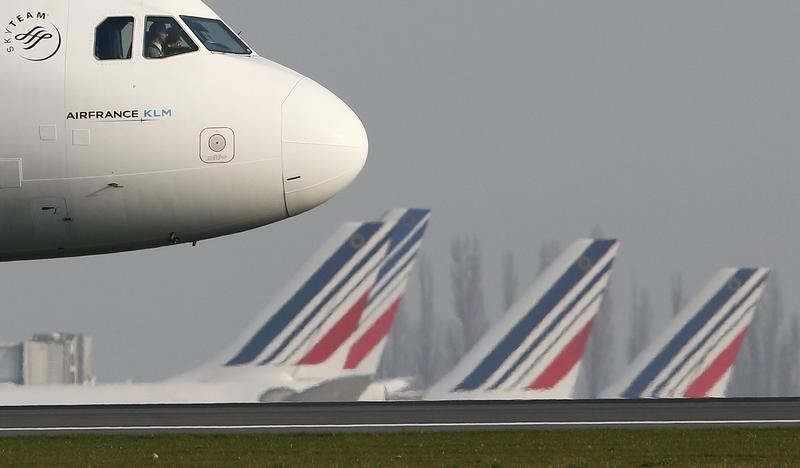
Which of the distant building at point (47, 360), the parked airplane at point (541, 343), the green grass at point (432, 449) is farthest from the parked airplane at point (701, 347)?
the green grass at point (432, 449)

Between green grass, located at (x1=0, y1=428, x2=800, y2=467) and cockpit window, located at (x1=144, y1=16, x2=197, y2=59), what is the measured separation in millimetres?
6536

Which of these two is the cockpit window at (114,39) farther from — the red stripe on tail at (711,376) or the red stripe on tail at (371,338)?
the red stripe on tail at (711,376)

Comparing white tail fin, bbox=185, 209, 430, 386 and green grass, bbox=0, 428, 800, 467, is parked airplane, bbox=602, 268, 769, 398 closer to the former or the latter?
white tail fin, bbox=185, 209, 430, 386

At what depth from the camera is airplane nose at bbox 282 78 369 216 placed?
23.3 metres

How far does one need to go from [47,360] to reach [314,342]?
2048cm

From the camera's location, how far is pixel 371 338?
240ft

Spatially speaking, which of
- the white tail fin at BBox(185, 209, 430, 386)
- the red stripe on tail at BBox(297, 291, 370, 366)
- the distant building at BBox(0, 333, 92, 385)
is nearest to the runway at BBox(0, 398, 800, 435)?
the white tail fin at BBox(185, 209, 430, 386)

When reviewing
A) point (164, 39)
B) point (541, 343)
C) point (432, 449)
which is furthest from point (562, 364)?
point (164, 39)

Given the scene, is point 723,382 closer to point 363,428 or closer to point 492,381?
point 492,381

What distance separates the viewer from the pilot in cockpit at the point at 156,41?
2408 cm

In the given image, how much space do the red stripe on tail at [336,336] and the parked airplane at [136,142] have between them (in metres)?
45.4

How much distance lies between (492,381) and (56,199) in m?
49.5

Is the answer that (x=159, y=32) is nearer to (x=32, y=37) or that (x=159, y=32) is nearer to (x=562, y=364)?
(x=32, y=37)

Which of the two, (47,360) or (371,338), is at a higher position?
Result: (371,338)
